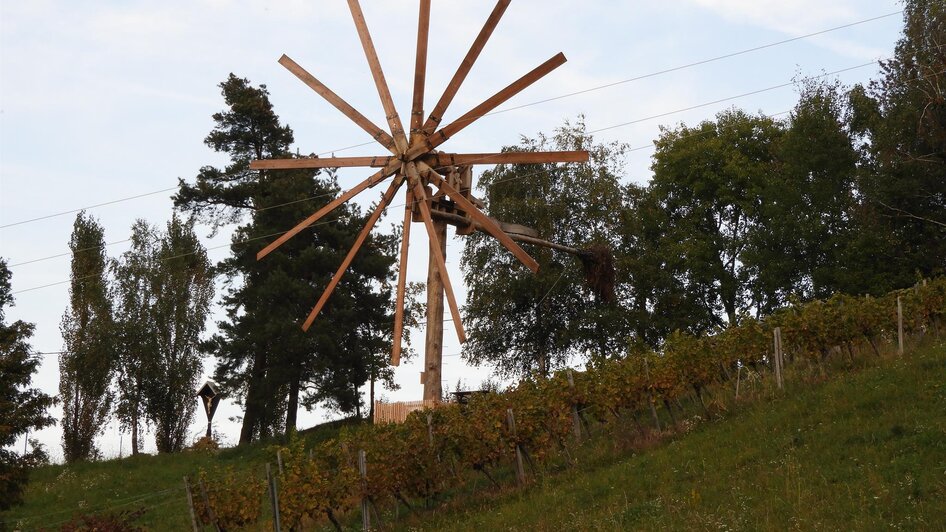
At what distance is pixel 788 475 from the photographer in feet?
50.4

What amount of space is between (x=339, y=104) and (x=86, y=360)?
28355mm

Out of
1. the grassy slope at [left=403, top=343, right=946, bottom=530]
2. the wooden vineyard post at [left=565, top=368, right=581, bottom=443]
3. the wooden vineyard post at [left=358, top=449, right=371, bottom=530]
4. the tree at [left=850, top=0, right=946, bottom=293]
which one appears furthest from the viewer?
the tree at [left=850, top=0, right=946, bottom=293]

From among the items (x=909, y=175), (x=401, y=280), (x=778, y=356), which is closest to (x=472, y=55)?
(x=401, y=280)

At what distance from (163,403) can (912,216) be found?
31610 mm

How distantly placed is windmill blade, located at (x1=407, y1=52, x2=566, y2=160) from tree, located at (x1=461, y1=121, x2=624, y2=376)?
72.6 ft

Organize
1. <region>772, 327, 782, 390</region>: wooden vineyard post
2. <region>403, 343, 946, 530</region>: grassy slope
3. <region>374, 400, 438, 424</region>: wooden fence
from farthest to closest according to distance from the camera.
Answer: <region>374, 400, 438, 424</region>: wooden fence, <region>772, 327, 782, 390</region>: wooden vineyard post, <region>403, 343, 946, 530</region>: grassy slope

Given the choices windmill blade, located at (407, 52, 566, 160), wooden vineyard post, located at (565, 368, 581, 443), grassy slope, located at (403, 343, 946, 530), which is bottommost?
grassy slope, located at (403, 343, 946, 530)

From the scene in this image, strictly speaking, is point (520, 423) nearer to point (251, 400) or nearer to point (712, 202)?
point (251, 400)

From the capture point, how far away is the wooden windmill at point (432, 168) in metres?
19.9

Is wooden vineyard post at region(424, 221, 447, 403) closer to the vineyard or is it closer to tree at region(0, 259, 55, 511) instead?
the vineyard

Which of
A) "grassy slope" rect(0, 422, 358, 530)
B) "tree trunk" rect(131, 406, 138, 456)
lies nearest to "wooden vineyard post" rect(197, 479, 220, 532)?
"grassy slope" rect(0, 422, 358, 530)

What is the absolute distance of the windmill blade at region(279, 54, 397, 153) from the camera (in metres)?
21.8

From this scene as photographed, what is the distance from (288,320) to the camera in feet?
128

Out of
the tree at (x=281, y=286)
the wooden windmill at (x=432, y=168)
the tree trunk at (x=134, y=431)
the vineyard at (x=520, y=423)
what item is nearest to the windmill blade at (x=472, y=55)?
the wooden windmill at (x=432, y=168)
